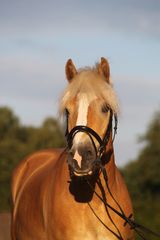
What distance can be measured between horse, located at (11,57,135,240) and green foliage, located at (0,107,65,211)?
149ft

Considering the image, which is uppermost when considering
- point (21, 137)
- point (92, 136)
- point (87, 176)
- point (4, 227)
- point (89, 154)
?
point (21, 137)

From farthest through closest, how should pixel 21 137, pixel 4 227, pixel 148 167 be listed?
1. pixel 21 137
2. pixel 148 167
3. pixel 4 227

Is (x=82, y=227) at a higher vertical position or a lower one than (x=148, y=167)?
lower

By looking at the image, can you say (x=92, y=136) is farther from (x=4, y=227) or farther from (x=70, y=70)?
(x=4, y=227)

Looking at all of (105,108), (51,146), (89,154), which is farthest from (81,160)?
(51,146)

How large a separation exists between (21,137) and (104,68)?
6912 centimetres

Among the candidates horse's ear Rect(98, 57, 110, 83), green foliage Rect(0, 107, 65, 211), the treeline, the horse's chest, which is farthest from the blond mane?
green foliage Rect(0, 107, 65, 211)

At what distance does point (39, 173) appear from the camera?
30.4ft

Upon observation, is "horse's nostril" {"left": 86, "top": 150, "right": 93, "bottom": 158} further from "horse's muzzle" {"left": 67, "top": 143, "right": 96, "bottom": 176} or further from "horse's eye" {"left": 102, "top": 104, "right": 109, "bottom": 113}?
"horse's eye" {"left": 102, "top": 104, "right": 109, "bottom": 113}

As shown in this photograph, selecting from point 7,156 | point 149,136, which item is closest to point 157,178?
point 149,136

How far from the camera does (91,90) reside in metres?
7.47

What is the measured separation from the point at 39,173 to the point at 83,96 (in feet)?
6.89

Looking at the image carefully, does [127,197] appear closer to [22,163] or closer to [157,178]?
[22,163]

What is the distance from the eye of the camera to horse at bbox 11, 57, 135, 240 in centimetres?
725
